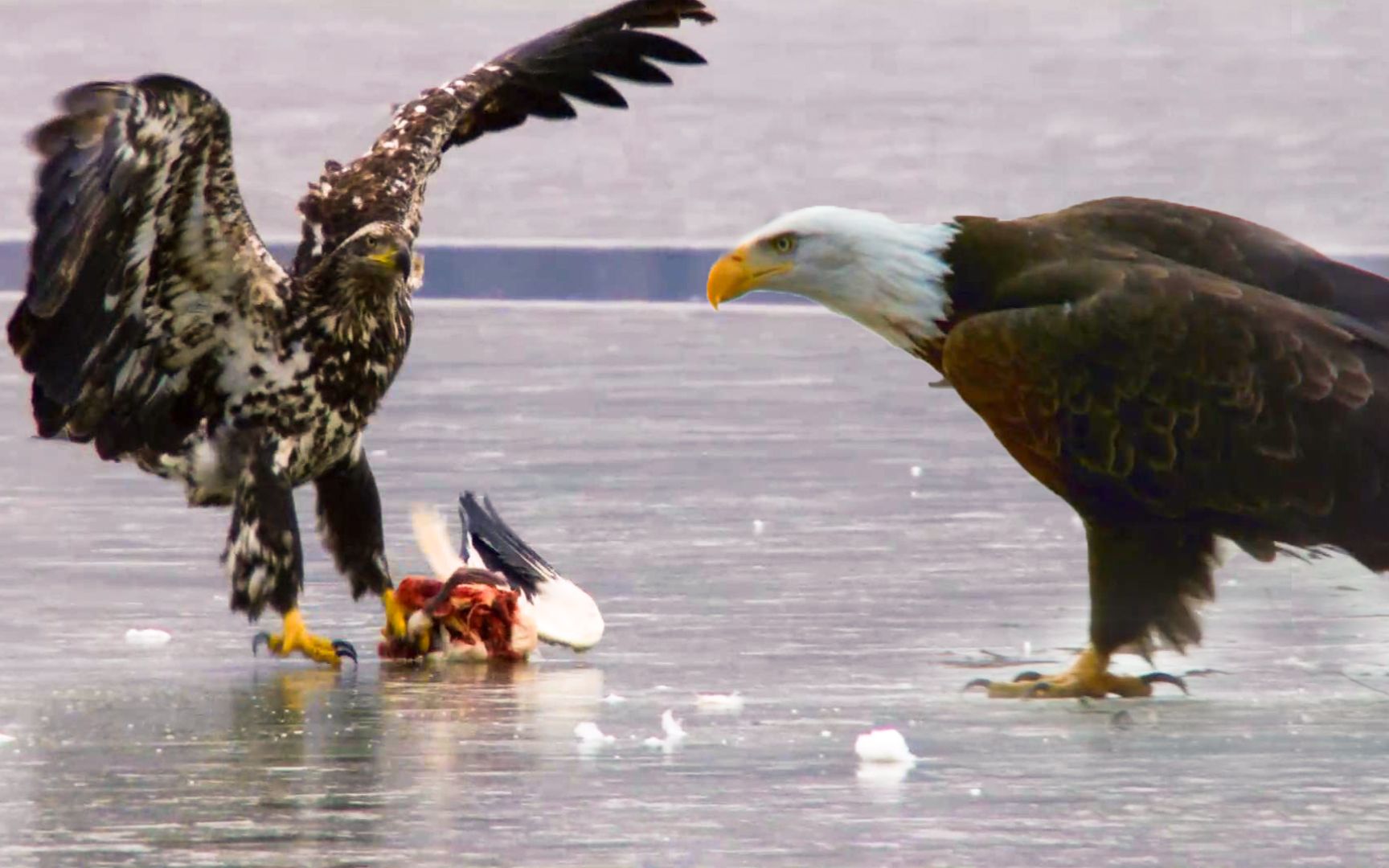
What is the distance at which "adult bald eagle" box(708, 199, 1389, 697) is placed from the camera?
21.9 ft

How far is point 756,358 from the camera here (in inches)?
582

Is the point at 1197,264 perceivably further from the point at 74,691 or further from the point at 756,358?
the point at 756,358

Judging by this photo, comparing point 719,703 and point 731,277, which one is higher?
point 731,277

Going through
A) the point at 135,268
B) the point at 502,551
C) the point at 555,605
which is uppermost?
the point at 135,268

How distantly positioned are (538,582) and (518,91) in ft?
6.75

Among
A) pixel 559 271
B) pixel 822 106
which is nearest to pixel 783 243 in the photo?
pixel 559 271

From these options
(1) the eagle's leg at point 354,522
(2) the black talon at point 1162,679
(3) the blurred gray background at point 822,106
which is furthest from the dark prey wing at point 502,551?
(3) the blurred gray background at point 822,106

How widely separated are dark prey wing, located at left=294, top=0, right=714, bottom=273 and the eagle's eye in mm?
1149

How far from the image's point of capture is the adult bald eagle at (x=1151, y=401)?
263 inches

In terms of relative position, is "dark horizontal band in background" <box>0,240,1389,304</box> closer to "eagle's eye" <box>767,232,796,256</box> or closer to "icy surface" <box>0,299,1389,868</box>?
"icy surface" <box>0,299,1389,868</box>

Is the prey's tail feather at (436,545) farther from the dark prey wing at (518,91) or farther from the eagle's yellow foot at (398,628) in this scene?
the dark prey wing at (518,91)

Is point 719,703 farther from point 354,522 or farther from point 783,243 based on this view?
point 354,522

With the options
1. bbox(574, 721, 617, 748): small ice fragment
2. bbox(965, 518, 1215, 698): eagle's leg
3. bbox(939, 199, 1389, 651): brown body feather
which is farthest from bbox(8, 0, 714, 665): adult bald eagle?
bbox(965, 518, 1215, 698): eagle's leg

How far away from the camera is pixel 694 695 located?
21.3 feet
